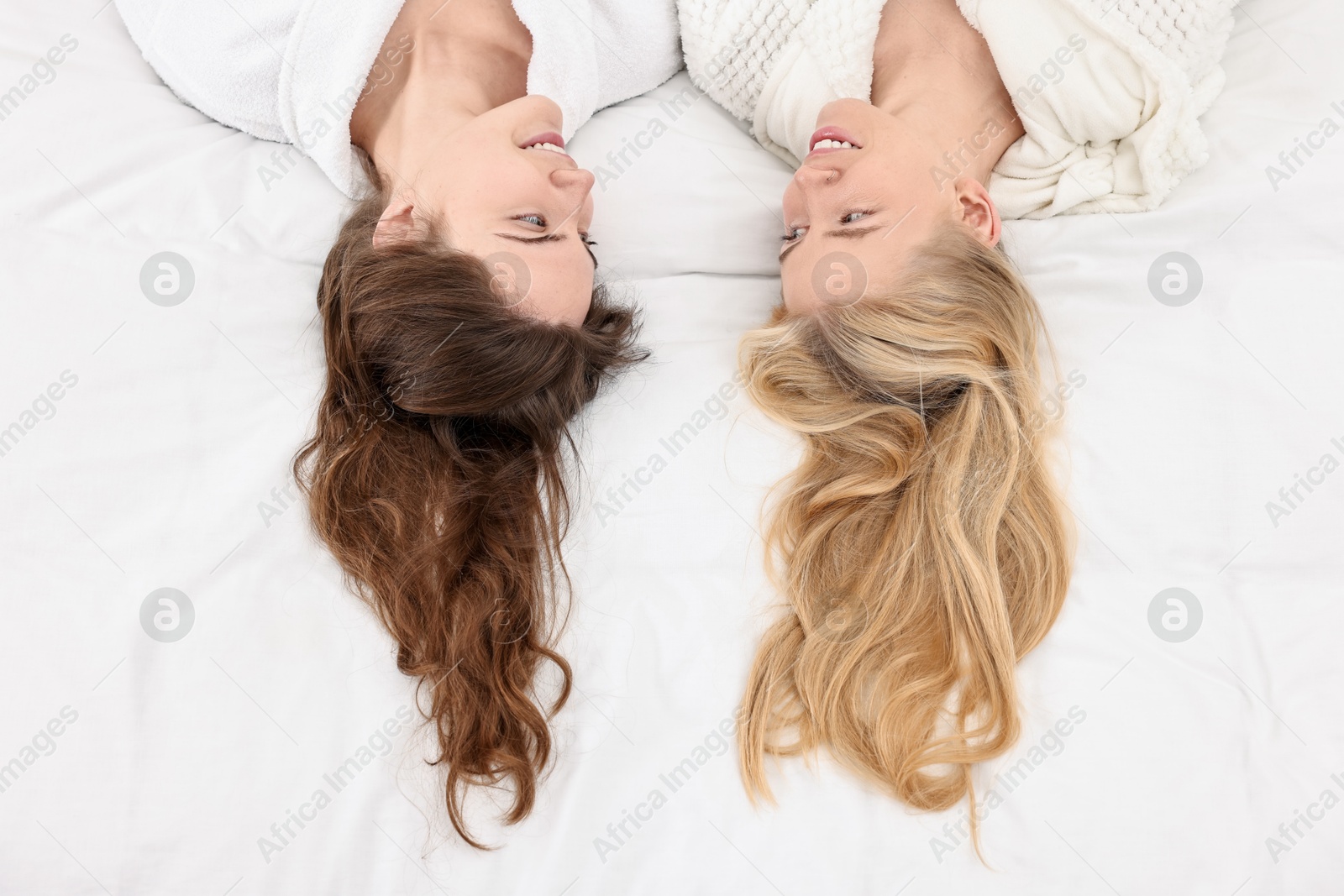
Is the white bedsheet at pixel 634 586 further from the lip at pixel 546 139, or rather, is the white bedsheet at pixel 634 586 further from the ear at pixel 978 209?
the lip at pixel 546 139

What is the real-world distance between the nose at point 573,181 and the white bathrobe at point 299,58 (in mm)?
316

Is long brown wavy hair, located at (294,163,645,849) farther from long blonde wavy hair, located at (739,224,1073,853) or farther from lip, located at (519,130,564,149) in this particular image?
long blonde wavy hair, located at (739,224,1073,853)

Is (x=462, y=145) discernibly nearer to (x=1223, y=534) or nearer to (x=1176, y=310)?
(x=1176, y=310)

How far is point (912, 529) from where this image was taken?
155 cm

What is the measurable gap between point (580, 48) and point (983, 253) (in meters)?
0.94

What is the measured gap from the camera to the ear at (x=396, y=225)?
1622 mm

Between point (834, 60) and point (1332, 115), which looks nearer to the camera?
point (1332, 115)

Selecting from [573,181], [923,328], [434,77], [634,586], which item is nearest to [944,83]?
[923,328]

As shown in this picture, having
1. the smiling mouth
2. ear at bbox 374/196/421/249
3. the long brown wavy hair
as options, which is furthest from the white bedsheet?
the smiling mouth

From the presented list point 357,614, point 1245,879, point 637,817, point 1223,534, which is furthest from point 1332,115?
point 357,614

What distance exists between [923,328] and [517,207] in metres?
0.75

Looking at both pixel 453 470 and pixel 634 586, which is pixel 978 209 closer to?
pixel 634 586

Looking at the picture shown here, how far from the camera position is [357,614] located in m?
1.46

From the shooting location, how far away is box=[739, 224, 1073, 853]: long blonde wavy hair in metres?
1.41
